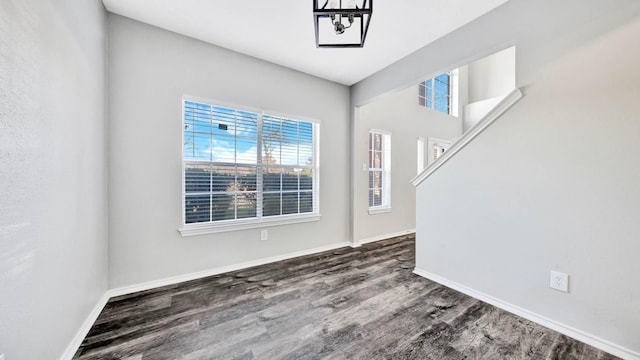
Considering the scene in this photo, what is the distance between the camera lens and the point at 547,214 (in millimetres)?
1754

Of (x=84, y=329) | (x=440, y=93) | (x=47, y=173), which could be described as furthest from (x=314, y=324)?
(x=440, y=93)

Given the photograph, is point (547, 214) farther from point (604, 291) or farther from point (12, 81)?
point (12, 81)

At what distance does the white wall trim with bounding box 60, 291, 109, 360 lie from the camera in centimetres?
143

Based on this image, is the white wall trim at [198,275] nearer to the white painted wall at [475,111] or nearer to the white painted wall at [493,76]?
the white painted wall at [475,111]

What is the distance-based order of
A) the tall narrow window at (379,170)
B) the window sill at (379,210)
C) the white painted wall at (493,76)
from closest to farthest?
1. the window sill at (379,210)
2. the tall narrow window at (379,170)
3. the white painted wall at (493,76)

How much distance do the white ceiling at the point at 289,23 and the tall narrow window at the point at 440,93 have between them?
2452 millimetres

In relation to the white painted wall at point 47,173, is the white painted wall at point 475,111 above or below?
above

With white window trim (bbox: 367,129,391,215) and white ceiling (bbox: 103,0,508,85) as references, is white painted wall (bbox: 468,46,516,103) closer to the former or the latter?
white window trim (bbox: 367,129,391,215)

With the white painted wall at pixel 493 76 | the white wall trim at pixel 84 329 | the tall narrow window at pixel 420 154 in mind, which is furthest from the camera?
the white painted wall at pixel 493 76

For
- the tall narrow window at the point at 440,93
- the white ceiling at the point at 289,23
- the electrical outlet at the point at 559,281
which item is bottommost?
the electrical outlet at the point at 559,281

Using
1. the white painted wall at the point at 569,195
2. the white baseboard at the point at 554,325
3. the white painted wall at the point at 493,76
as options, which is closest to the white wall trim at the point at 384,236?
the white baseboard at the point at 554,325

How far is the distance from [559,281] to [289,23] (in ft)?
10.3

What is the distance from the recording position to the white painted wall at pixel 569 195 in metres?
1.44

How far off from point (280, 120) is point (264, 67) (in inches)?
27.1
